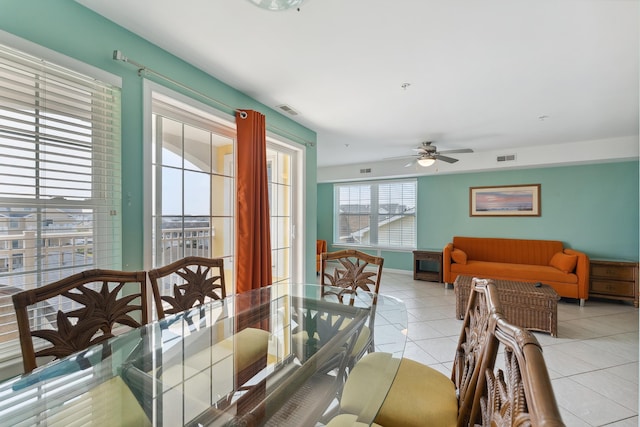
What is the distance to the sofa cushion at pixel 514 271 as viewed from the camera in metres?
4.21

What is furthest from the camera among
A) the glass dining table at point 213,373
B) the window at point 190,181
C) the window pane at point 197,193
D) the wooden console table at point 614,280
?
the wooden console table at point 614,280

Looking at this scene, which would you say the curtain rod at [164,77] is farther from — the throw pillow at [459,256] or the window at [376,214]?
the window at [376,214]

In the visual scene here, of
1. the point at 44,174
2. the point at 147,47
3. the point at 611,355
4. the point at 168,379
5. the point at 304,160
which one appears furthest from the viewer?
A: the point at 304,160

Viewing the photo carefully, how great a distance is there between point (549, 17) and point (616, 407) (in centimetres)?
260

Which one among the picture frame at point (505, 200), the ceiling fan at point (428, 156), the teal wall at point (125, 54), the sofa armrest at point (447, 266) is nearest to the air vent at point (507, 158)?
the picture frame at point (505, 200)

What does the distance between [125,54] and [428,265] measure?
5897 millimetres

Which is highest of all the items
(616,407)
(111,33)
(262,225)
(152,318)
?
(111,33)

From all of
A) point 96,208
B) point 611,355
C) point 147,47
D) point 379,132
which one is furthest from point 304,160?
point 611,355

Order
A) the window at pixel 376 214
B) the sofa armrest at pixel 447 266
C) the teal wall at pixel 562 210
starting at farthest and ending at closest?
the window at pixel 376 214 < the sofa armrest at pixel 447 266 < the teal wall at pixel 562 210

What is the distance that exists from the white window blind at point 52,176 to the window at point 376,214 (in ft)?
18.5

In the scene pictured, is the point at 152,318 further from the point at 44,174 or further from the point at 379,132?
the point at 379,132

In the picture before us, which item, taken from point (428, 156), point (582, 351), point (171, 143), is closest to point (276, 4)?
point (171, 143)

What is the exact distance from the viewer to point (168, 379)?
1215 millimetres

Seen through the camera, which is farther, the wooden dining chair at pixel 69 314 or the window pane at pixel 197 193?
the window pane at pixel 197 193
